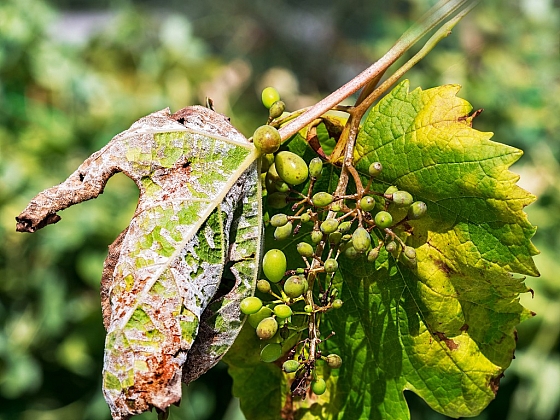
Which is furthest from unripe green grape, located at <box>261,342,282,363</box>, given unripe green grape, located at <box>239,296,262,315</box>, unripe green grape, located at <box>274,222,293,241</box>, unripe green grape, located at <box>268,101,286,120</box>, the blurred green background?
the blurred green background

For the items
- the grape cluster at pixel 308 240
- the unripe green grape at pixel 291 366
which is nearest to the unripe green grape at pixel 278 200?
the grape cluster at pixel 308 240

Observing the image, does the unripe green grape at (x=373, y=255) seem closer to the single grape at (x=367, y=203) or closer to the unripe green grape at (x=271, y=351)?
the single grape at (x=367, y=203)

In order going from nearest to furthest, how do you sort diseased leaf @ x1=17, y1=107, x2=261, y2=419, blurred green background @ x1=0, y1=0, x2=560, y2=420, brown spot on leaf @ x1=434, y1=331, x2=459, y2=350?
1. diseased leaf @ x1=17, y1=107, x2=261, y2=419
2. brown spot on leaf @ x1=434, y1=331, x2=459, y2=350
3. blurred green background @ x1=0, y1=0, x2=560, y2=420

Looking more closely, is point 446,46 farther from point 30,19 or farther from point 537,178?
point 30,19

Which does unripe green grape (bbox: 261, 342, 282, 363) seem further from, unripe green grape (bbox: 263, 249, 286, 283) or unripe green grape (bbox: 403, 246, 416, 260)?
unripe green grape (bbox: 403, 246, 416, 260)

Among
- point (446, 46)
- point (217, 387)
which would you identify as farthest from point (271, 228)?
point (446, 46)

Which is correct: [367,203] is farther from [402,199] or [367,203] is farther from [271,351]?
[271,351]
